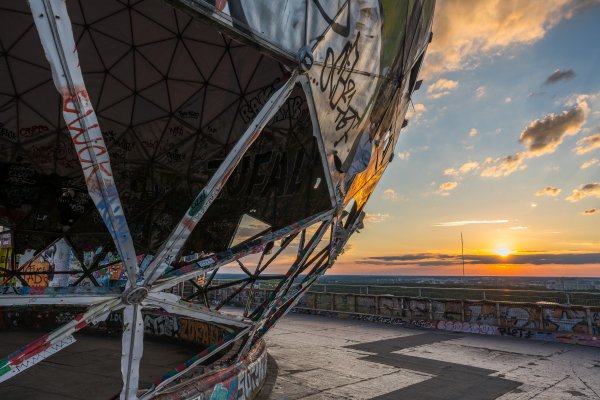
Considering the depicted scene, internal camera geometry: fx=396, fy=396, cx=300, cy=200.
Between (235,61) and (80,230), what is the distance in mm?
10625

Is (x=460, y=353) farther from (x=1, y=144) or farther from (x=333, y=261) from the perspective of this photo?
(x=1, y=144)

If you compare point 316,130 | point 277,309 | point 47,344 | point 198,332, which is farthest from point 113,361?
point 316,130

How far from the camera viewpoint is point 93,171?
470cm

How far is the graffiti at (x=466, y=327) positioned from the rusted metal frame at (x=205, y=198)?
1945 cm

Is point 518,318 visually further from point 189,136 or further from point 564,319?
point 189,136

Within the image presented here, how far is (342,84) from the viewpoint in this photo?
7531mm

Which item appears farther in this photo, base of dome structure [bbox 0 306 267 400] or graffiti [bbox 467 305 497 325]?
graffiti [bbox 467 305 497 325]

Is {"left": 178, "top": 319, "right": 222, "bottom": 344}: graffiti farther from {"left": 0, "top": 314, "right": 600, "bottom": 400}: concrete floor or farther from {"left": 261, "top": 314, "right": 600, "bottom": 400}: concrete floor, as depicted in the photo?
{"left": 261, "top": 314, "right": 600, "bottom": 400}: concrete floor

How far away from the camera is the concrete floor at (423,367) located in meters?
10.1

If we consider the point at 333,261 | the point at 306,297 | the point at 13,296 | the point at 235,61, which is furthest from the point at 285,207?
the point at 306,297

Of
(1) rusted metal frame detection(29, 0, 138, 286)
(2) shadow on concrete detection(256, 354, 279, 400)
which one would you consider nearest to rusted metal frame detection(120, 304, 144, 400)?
(1) rusted metal frame detection(29, 0, 138, 286)

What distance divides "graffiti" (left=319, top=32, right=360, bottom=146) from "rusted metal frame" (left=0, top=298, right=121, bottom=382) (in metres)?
4.84

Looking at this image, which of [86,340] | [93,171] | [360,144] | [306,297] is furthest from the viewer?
[306,297]

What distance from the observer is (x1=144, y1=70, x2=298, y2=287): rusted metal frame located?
214 inches
